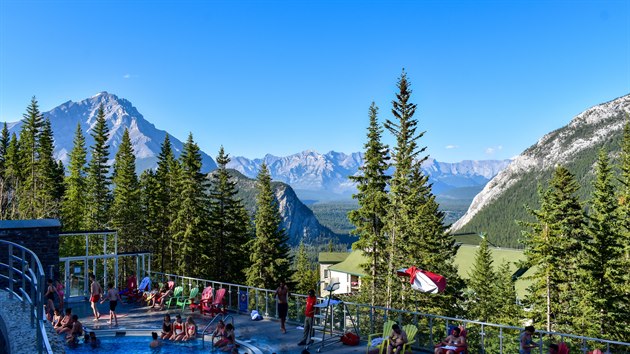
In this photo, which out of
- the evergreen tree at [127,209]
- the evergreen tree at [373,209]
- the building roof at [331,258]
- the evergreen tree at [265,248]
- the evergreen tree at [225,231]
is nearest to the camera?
the evergreen tree at [373,209]

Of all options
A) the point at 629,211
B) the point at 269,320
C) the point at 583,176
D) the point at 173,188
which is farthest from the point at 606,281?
the point at 583,176

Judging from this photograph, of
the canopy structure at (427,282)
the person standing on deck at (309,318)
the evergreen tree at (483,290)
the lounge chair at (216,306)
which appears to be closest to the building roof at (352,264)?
the evergreen tree at (483,290)

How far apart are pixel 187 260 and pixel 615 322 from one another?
34.2m

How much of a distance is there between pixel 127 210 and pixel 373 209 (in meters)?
29.3

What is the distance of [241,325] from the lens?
18516 mm

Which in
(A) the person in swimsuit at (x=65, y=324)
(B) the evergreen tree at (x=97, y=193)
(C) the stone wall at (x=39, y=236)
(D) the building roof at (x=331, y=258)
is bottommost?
(D) the building roof at (x=331, y=258)

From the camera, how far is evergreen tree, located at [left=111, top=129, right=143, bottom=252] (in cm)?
5056

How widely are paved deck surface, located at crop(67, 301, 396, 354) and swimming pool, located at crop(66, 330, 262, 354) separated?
50cm

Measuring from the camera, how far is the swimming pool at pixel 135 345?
16.4 metres

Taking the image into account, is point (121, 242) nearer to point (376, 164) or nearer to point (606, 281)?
point (376, 164)

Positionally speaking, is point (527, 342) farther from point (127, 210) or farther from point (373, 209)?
point (127, 210)

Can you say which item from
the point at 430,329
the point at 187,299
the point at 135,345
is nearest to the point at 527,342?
the point at 430,329

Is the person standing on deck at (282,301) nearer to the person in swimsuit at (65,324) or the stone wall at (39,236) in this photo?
the person in swimsuit at (65,324)

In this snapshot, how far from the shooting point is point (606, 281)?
29.8 metres
